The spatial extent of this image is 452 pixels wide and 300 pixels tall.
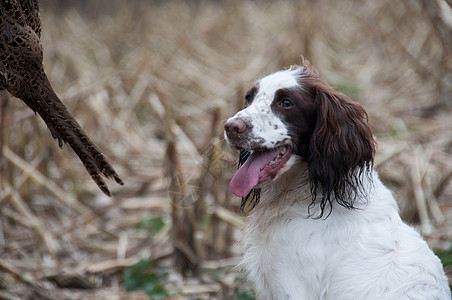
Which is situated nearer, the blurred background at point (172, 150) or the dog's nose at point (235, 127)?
the dog's nose at point (235, 127)

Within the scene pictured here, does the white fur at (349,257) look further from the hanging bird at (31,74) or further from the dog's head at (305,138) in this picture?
the hanging bird at (31,74)

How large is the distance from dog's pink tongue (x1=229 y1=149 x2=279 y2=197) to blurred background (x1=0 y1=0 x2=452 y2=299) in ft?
3.40

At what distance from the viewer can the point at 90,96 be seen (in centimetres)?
666

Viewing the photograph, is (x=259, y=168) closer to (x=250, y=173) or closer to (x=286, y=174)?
(x=250, y=173)

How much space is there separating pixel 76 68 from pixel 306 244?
6.35 meters

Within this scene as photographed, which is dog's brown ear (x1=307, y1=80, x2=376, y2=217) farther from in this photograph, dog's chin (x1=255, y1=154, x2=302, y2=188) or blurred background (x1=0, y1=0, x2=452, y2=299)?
blurred background (x1=0, y1=0, x2=452, y2=299)

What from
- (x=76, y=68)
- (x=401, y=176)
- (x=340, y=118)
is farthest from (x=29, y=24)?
(x=76, y=68)

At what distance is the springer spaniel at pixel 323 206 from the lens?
2627 millimetres

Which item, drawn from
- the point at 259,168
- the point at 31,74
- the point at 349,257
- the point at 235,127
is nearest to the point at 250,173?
the point at 259,168

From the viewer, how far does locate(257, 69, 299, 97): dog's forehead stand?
278 cm

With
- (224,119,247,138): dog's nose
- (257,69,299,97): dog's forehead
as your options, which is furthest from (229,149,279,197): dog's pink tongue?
(257,69,299,97): dog's forehead

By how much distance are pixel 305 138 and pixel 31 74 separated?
4.58 ft

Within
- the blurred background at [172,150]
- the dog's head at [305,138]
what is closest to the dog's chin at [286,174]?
the dog's head at [305,138]

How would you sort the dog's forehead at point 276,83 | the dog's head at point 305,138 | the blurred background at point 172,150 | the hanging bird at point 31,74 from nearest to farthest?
the hanging bird at point 31,74, the dog's head at point 305,138, the dog's forehead at point 276,83, the blurred background at point 172,150
